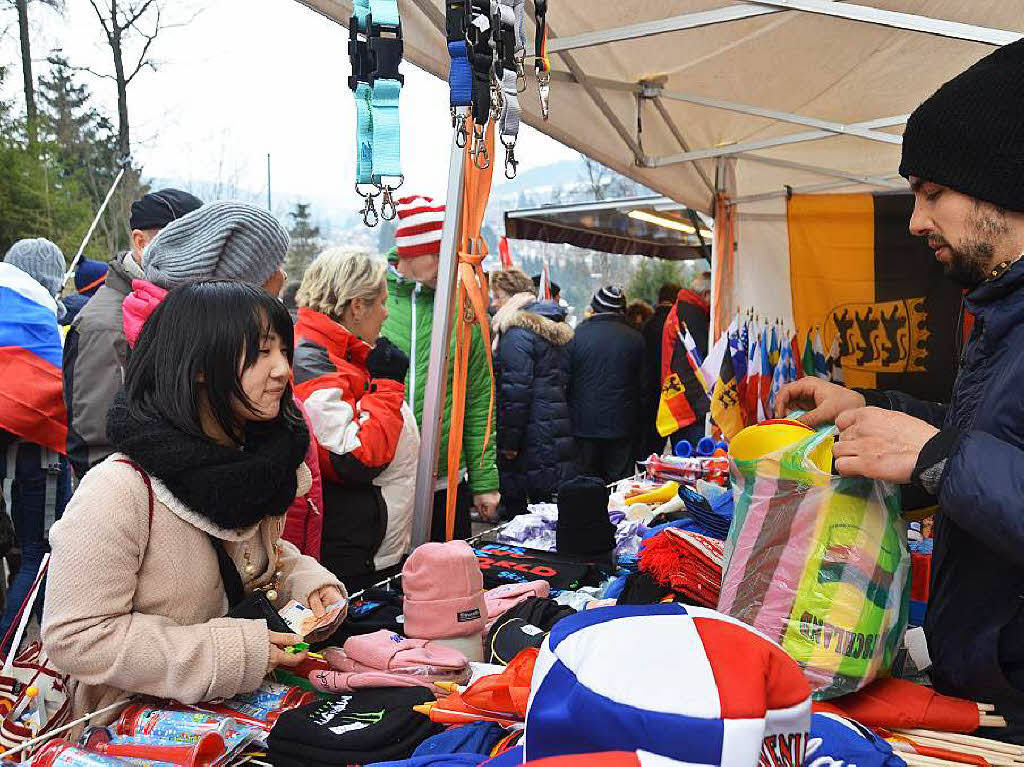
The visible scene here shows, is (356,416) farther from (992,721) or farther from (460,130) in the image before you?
(992,721)

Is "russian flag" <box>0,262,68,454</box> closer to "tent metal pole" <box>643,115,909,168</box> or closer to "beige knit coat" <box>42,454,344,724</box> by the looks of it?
"beige knit coat" <box>42,454,344,724</box>

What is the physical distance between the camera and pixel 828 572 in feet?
4.63

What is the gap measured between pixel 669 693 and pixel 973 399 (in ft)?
2.92

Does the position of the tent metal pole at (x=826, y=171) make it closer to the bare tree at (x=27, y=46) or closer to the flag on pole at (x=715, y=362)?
the flag on pole at (x=715, y=362)

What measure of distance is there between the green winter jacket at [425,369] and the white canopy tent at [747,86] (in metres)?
0.80

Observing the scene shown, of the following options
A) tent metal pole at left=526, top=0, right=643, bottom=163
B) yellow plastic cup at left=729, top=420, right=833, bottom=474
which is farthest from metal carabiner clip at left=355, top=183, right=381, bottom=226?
tent metal pole at left=526, top=0, right=643, bottom=163

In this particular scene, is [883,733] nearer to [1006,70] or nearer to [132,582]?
[1006,70]

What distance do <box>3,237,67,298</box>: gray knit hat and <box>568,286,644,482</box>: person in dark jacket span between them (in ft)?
10.8

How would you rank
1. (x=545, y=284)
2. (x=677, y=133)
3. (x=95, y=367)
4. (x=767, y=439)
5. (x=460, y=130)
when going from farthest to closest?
(x=545, y=284) → (x=677, y=133) → (x=95, y=367) → (x=460, y=130) → (x=767, y=439)

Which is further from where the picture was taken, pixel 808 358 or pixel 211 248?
pixel 808 358

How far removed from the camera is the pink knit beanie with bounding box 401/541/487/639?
163cm

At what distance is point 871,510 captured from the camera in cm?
143

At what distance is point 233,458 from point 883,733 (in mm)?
1170

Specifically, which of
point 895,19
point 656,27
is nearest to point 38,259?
point 656,27
